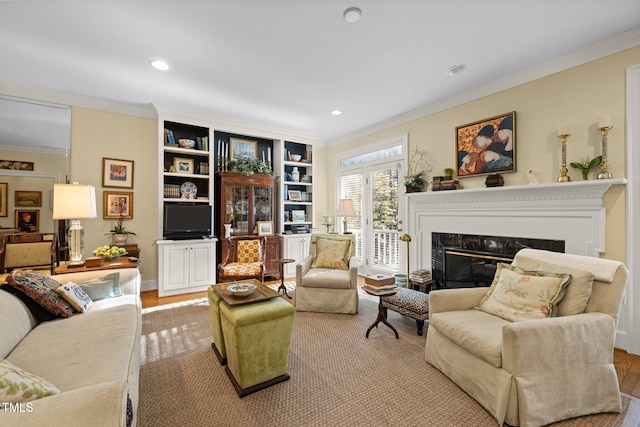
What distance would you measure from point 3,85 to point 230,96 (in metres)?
2.60

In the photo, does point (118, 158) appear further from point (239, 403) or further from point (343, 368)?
point (343, 368)

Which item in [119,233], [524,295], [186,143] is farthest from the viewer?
[186,143]

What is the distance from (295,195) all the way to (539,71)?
3937mm

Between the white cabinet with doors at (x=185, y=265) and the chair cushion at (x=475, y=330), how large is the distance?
3.32 metres

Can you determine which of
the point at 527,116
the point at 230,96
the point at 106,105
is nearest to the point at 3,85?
the point at 106,105

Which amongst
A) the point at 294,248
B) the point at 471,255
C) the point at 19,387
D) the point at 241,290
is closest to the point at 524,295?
the point at 471,255

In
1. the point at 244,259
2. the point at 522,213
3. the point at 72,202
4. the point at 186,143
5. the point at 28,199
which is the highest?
the point at 186,143

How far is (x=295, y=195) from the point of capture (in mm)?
5441

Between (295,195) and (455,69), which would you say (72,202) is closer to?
(295,195)

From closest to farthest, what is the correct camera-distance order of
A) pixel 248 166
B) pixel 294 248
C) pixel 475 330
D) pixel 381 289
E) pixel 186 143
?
pixel 475 330 → pixel 381 289 → pixel 186 143 → pixel 248 166 → pixel 294 248

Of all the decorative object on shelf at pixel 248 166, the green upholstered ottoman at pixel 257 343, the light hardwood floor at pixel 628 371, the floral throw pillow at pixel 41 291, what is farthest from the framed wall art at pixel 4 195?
the light hardwood floor at pixel 628 371

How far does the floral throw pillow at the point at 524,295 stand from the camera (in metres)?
1.82

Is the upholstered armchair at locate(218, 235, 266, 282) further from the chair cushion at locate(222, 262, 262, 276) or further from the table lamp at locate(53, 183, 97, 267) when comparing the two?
the table lamp at locate(53, 183, 97, 267)

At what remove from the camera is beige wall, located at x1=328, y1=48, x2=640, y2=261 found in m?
2.39
